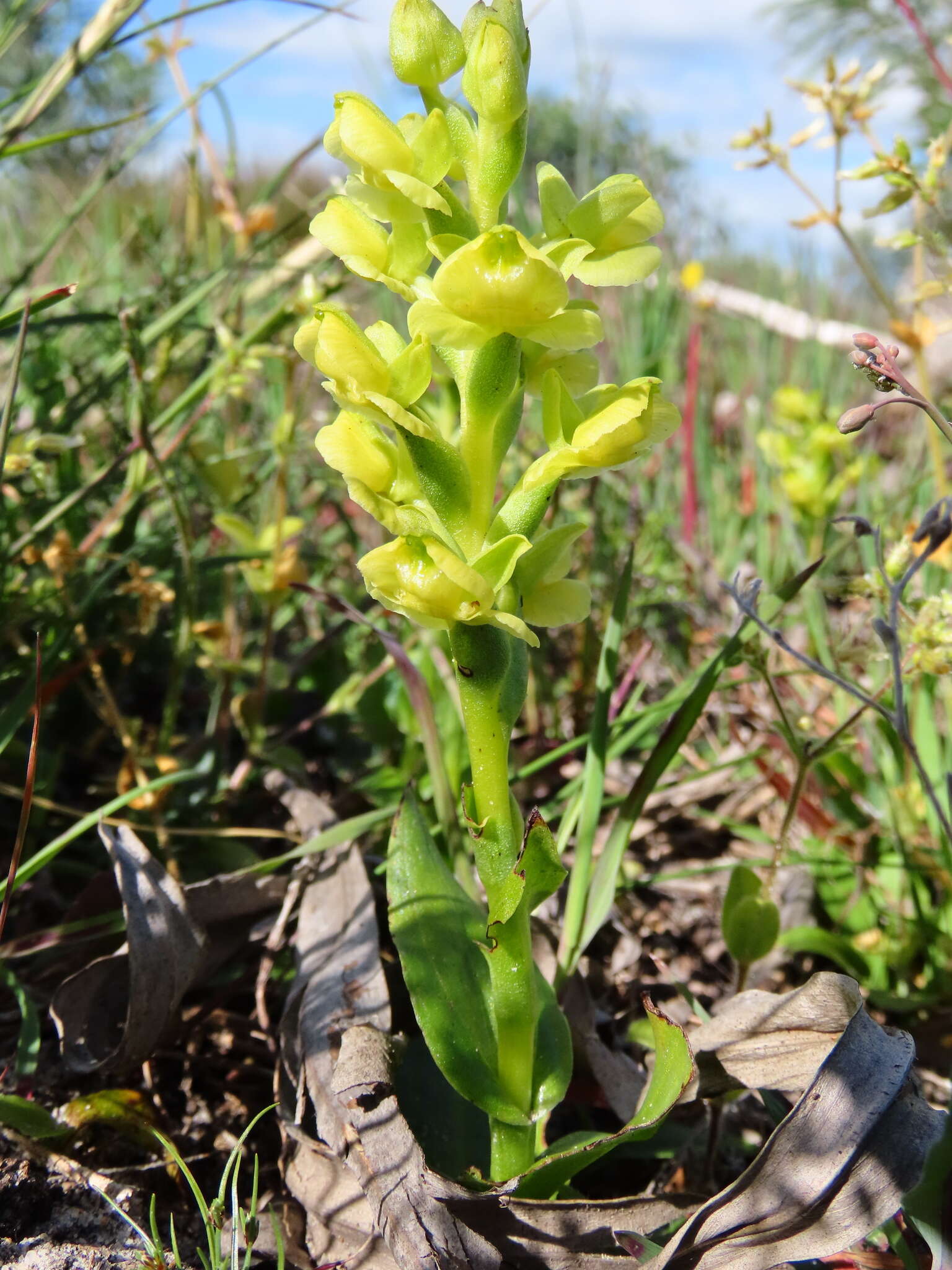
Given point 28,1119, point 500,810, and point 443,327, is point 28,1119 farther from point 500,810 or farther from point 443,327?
point 443,327

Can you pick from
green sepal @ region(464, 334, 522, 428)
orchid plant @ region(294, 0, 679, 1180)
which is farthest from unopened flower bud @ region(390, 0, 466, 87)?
green sepal @ region(464, 334, 522, 428)

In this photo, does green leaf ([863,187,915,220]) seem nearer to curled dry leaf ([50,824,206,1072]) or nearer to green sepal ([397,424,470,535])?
green sepal ([397,424,470,535])

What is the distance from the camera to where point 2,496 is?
1381mm

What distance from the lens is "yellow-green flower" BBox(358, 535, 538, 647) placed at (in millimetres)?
734

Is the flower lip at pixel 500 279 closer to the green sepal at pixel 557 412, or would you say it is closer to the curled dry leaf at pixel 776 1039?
the green sepal at pixel 557 412

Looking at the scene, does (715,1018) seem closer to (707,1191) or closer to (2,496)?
(707,1191)

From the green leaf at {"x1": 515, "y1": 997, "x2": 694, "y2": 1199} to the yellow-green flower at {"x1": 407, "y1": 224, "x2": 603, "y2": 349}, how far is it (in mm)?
582

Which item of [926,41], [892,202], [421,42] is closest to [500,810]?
[421,42]

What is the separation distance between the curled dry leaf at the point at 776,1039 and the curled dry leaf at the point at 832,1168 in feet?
0.32

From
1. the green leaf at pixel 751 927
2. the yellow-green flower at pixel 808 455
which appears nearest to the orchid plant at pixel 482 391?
the green leaf at pixel 751 927

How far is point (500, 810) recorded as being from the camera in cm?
83

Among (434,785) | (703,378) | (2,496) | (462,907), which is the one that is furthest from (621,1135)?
(703,378)

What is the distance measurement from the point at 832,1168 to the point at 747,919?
29 cm

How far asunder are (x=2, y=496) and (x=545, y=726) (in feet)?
3.08
